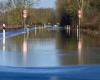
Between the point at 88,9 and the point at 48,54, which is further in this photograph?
the point at 88,9

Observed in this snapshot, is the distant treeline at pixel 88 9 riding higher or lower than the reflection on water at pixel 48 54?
higher

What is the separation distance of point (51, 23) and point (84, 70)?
5418 inches

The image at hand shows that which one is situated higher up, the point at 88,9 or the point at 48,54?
the point at 88,9

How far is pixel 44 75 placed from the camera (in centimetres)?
980

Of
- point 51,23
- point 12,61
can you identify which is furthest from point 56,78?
point 51,23

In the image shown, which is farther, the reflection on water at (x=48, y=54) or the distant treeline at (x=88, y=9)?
the distant treeline at (x=88, y=9)

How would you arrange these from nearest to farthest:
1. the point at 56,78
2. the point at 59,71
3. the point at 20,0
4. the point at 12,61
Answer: the point at 56,78 → the point at 59,71 → the point at 12,61 → the point at 20,0

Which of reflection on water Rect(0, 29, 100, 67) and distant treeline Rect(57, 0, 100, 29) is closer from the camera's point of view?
reflection on water Rect(0, 29, 100, 67)

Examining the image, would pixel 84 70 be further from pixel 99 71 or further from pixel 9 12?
pixel 9 12

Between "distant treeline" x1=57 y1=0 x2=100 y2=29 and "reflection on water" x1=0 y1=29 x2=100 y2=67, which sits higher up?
"distant treeline" x1=57 y1=0 x2=100 y2=29

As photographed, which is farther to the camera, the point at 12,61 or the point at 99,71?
the point at 12,61

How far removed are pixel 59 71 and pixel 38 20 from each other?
408 ft

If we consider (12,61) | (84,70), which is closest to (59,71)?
(84,70)

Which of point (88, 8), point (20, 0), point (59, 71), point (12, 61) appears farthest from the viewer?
point (20, 0)
